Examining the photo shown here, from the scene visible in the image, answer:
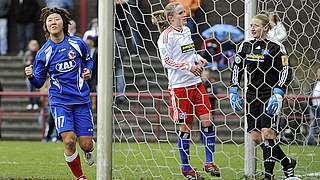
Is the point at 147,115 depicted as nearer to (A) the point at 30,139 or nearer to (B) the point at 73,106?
(B) the point at 73,106

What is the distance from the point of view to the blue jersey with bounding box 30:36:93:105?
577cm

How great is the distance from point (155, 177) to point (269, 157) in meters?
1.30

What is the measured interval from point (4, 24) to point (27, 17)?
1.10m

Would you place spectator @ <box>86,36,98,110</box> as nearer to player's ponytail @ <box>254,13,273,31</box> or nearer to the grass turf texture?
the grass turf texture

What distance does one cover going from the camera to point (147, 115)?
683cm

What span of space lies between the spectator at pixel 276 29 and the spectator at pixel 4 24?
34.2ft

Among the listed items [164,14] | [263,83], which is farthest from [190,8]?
[263,83]

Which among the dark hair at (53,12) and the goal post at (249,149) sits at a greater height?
the dark hair at (53,12)

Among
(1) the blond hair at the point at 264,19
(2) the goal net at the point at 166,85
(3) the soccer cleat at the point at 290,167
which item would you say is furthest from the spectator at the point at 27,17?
(3) the soccer cleat at the point at 290,167

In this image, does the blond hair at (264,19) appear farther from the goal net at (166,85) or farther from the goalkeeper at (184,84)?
the goalkeeper at (184,84)

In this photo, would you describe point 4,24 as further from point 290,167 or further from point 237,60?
point 290,167

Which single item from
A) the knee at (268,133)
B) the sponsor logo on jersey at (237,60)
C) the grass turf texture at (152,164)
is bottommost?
the grass turf texture at (152,164)

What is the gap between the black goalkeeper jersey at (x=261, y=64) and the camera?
5.75 metres

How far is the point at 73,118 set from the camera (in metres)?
5.82
